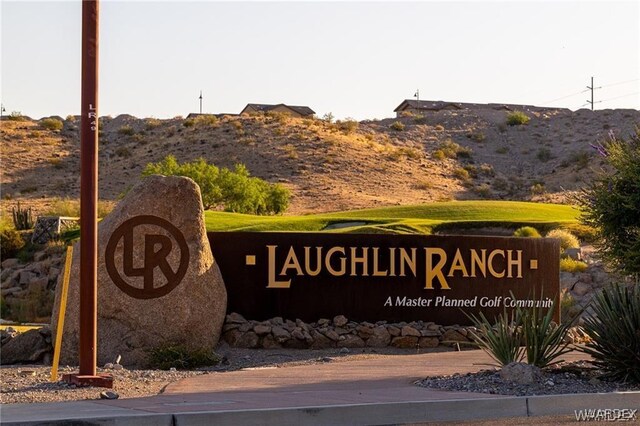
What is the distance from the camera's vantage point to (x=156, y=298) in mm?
18141

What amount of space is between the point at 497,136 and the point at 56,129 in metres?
35.0

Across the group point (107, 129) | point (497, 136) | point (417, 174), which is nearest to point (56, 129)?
point (107, 129)

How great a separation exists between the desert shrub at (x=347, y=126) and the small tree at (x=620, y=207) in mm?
60034

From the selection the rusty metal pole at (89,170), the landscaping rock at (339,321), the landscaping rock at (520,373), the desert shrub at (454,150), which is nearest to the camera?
the rusty metal pole at (89,170)

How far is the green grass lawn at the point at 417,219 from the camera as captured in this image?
1409 inches

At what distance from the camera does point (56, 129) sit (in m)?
82.4

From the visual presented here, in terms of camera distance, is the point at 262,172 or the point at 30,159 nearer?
the point at 262,172

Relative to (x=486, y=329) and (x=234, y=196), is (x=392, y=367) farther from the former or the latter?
(x=234, y=196)

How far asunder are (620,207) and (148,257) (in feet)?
27.8

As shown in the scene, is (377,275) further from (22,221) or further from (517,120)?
(517,120)

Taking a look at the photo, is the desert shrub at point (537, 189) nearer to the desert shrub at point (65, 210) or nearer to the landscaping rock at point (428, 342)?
the desert shrub at point (65, 210)

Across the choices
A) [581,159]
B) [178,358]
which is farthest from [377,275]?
[581,159]

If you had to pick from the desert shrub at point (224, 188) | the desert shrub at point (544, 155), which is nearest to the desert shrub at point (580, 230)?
the desert shrub at point (224, 188)

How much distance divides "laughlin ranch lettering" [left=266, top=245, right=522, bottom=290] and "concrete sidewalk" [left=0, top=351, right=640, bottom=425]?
4.97m
